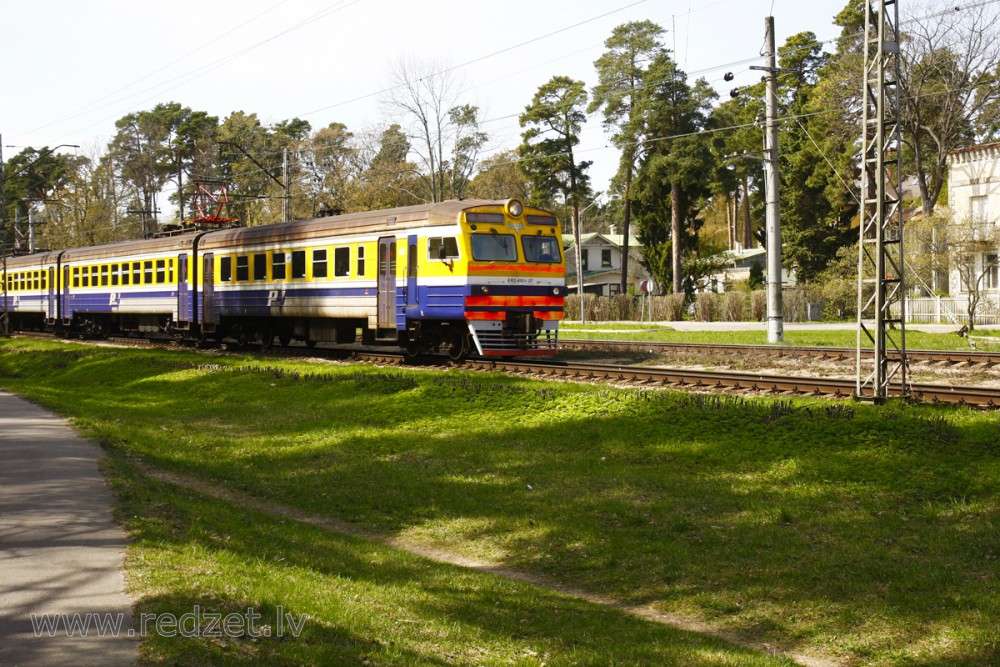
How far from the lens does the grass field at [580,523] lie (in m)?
6.55

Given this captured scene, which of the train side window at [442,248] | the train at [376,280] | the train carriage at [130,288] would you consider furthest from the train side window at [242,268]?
the train side window at [442,248]

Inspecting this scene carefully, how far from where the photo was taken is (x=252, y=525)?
30.4 feet

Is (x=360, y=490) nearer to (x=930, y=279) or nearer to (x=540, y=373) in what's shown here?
(x=540, y=373)

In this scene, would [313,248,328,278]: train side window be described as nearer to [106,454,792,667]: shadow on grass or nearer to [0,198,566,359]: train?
[0,198,566,359]: train

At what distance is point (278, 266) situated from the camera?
26578 millimetres

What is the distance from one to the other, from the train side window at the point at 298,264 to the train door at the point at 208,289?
5200 millimetres

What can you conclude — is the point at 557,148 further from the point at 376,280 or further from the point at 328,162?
the point at 376,280

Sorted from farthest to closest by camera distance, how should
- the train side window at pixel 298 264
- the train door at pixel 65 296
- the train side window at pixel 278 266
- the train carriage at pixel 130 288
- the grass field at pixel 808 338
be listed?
the train door at pixel 65 296 → the train carriage at pixel 130 288 → the train side window at pixel 278 266 → the train side window at pixel 298 264 → the grass field at pixel 808 338

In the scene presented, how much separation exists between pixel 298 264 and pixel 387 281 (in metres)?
4.46

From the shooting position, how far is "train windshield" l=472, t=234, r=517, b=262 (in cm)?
2081

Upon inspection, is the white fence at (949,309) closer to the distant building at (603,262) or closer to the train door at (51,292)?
the train door at (51,292)

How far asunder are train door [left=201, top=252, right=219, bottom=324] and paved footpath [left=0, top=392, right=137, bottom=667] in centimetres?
1887

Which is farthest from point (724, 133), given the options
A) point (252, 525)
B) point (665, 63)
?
point (252, 525)

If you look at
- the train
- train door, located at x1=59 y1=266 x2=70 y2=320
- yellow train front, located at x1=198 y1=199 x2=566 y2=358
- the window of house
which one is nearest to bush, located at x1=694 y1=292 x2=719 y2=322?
the window of house
